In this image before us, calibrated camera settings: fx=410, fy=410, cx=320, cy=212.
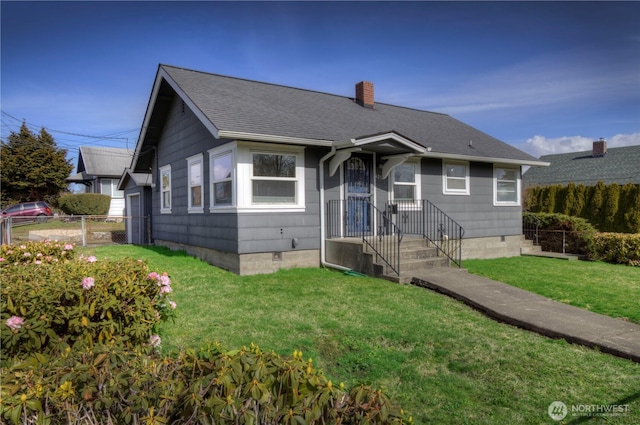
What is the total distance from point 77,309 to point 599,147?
1188 inches

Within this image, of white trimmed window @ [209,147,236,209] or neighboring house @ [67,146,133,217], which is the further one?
neighboring house @ [67,146,133,217]

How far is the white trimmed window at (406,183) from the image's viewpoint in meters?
11.2

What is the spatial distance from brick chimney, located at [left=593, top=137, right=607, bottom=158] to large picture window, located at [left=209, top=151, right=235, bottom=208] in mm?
25587

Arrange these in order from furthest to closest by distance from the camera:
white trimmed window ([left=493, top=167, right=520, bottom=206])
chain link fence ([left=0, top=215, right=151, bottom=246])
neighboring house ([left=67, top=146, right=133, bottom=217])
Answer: neighboring house ([left=67, top=146, right=133, bottom=217]) < chain link fence ([left=0, top=215, right=151, bottom=246]) < white trimmed window ([left=493, top=167, right=520, bottom=206])

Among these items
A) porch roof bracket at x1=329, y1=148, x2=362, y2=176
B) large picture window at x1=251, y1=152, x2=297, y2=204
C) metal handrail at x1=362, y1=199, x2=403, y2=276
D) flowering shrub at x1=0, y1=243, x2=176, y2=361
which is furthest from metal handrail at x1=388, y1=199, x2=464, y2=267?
flowering shrub at x1=0, y1=243, x2=176, y2=361

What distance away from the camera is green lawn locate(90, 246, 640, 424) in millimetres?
3543

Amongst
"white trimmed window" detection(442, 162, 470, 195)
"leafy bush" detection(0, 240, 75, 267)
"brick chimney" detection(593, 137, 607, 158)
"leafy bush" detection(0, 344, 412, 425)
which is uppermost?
"brick chimney" detection(593, 137, 607, 158)

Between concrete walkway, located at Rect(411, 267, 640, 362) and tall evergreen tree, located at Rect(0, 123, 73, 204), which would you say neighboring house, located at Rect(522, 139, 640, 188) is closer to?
concrete walkway, located at Rect(411, 267, 640, 362)

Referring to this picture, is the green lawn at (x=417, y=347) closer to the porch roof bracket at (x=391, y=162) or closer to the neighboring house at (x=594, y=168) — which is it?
the porch roof bracket at (x=391, y=162)

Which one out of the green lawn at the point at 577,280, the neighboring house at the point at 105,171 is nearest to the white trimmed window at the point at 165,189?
the green lawn at the point at 577,280

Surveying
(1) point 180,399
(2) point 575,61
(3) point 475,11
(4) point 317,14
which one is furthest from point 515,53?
(1) point 180,399

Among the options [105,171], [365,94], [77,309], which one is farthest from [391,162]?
[105,171]

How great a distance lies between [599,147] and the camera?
25734 millimetres

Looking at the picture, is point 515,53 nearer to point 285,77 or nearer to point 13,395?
point 285,77
